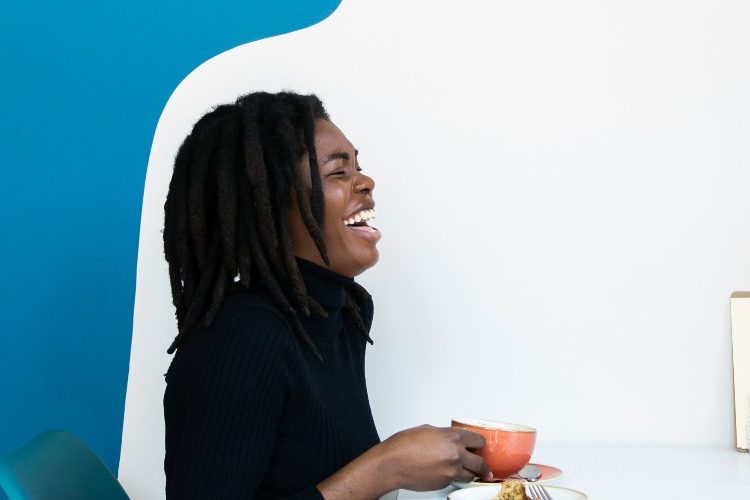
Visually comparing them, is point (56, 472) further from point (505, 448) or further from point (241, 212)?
point (505, 448)

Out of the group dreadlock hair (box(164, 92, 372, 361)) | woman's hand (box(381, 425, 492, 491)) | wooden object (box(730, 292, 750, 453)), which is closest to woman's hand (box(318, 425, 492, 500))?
woman's hand (box(381, 425, 492, 491))

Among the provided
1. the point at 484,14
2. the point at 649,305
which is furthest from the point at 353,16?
the point at 649,305

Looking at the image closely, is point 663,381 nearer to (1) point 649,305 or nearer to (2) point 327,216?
(1) point 649,305

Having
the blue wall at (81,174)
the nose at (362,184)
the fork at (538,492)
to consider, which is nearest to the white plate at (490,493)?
the fork at (538,492)

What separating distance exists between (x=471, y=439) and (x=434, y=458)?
0.05m

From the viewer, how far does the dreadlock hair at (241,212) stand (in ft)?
3.67

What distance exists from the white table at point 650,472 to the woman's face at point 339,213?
12.0 inches

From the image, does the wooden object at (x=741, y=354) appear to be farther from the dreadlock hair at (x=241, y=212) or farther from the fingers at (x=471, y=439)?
the dreadlock hair at (x=241, y=212)

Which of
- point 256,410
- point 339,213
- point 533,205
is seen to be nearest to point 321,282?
point 339,213

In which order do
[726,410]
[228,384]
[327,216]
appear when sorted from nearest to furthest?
[228,384], [327,216], [726,410]

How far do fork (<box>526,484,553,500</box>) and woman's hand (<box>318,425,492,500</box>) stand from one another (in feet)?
0.20

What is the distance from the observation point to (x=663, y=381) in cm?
148

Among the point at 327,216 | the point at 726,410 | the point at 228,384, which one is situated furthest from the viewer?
the point at 726,410

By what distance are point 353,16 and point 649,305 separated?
0.70 meters
